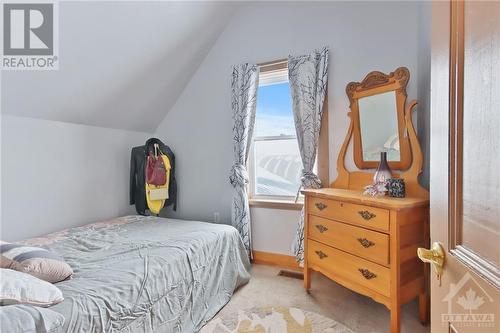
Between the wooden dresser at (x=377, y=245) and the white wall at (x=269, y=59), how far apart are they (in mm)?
701

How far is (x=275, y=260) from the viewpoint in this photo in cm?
284

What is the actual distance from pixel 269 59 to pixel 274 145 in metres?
0.95

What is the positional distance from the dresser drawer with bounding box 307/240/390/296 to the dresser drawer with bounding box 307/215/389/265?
46mm

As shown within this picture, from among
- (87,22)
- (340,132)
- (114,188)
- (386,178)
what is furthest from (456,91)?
(114,188)

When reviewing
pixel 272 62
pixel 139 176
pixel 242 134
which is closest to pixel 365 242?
pixel 242 134

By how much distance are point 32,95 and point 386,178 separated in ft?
9.41

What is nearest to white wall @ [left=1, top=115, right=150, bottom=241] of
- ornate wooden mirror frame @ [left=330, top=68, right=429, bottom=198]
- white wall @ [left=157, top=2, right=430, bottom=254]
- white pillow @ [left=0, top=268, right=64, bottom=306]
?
white wall @ [left=157, top=2, right=430, bottom=254]

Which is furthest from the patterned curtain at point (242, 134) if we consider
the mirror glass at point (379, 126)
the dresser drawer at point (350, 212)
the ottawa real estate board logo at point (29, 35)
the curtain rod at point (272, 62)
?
the ottawa real estate board logo at point (29, 35)

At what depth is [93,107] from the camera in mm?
2566

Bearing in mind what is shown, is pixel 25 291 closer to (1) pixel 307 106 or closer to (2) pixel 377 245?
(2) pixel 377 245

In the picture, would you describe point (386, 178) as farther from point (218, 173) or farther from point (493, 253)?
point (218, 173)

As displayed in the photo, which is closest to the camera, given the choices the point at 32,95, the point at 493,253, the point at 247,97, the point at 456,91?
the point at 493,253

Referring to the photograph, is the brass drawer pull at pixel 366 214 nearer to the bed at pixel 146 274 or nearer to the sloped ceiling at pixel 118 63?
the bed at pixel 146 274
